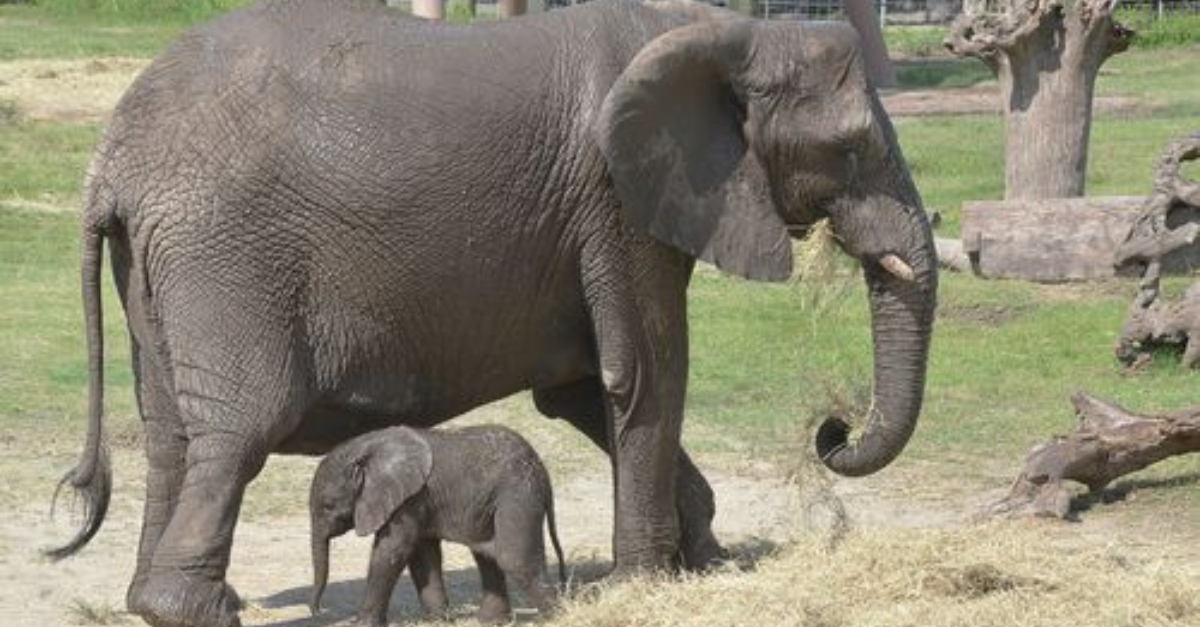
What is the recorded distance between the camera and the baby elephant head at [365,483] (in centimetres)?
902

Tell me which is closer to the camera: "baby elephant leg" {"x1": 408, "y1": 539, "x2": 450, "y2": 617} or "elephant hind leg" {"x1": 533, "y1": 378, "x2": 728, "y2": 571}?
"baby elephant leg" {"x1": 408, "y1": 539, "x2": 450, "y2": 617}

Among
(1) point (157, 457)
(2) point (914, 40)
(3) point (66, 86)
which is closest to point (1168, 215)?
(1) point (157, 457)

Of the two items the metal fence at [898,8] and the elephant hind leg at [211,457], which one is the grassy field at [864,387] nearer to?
the elephant hind leg at [211,457]

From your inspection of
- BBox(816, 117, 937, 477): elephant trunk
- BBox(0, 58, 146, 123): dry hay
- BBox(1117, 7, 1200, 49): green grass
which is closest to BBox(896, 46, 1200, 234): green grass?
BBox(1117, 7, 1200, 49): green grass

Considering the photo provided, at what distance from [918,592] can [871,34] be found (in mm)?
19669

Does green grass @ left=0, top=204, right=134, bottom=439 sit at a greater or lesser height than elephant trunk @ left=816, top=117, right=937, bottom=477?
lesser

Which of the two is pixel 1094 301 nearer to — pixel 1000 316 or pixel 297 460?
pixel 1000 316

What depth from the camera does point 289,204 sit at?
353 inches

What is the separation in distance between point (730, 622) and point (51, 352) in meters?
7.59

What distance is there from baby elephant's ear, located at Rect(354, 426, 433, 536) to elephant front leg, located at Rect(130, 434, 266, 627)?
1.17 ft

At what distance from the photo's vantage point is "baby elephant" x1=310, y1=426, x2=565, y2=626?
356 inches

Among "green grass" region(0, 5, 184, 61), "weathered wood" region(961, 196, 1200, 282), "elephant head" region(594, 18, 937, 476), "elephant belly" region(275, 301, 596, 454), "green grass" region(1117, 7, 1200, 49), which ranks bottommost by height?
"green grass" region(1117, 7, 1200, 49)

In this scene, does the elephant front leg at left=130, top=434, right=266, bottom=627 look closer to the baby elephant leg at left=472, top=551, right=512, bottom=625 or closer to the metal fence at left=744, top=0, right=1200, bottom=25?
the baby elephant leg at left=472, top=551, right=512, bottom=625

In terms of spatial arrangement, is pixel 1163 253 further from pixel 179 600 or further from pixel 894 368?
pixel 179 600
